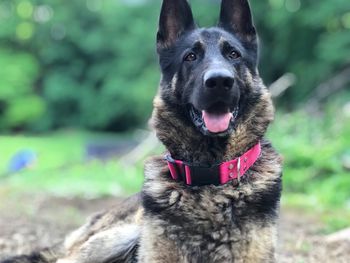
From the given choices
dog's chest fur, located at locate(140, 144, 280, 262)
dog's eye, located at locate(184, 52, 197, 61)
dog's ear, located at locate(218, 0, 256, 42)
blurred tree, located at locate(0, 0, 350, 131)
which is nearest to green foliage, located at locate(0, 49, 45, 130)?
blurred tree, located at locate(0, 0, 350, 131)

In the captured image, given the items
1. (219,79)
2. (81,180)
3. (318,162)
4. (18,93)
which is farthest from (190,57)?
(18,93)

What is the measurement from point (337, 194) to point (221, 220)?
6270 millimetres

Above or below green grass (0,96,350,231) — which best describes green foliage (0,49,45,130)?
above

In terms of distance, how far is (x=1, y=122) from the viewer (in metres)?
40.7

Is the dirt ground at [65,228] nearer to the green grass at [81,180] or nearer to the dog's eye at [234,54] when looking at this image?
the green grass at [81,180]

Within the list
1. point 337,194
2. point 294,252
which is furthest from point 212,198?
point 337,194

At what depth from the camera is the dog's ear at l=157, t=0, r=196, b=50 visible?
4.65 m

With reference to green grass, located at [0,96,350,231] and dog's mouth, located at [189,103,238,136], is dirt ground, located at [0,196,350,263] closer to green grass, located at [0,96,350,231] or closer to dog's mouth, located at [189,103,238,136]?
green grass, located at [0,96,350,231]

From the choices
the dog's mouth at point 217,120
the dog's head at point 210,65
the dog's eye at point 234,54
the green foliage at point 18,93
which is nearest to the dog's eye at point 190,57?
the dog's head at point 210,65

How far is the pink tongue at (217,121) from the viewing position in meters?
4.04

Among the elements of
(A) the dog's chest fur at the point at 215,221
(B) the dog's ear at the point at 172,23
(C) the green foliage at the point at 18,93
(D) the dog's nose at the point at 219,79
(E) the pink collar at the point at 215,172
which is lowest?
(A) the dog's chest fur at the point at 215,221

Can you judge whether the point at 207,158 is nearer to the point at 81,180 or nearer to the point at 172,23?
the point at 172,23

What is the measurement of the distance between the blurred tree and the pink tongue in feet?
103

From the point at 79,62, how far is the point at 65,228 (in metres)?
37.2
